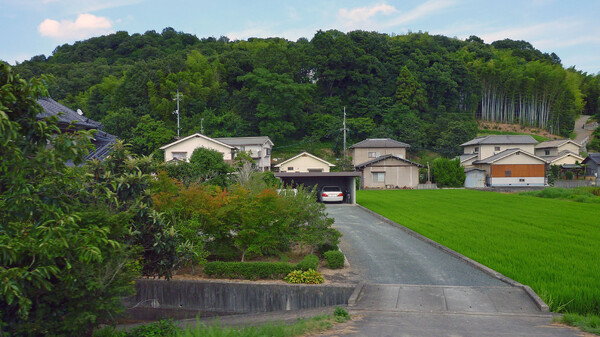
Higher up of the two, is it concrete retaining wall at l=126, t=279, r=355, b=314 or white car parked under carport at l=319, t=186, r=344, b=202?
white car parked under carport at l=319, t=186, r=344, b=202

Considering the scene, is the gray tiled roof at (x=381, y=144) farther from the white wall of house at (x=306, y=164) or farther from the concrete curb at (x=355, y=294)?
the concrete curb at (x=355, y=294)

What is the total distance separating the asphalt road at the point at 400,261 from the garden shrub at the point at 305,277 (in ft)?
3.84

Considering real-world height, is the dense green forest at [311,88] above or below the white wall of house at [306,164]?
above

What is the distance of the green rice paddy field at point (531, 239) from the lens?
7.91m

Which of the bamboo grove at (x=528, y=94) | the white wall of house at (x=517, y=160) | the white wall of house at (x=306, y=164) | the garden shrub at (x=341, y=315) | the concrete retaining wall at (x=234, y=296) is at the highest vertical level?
the bamboo grove at (x=528, y=94)

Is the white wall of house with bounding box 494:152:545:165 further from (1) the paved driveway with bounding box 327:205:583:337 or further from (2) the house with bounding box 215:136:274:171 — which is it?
(1) the paved driveway with bounding box 327:205:583:337

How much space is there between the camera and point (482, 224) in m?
16.5

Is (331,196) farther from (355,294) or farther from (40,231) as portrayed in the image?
(40,231)

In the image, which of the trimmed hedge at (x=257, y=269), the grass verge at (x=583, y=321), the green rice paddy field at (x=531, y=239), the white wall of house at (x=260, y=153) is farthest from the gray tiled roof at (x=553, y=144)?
the trimmed hedge at (x=257, y=269)

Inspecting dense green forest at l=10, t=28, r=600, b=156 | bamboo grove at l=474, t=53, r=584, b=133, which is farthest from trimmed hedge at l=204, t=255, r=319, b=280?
bamboo grove at l=474, t=53, r=584, b=133

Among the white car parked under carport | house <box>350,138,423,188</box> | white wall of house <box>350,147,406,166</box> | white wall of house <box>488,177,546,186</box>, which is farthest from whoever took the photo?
white wall of house <box>350,147,406,166</box>

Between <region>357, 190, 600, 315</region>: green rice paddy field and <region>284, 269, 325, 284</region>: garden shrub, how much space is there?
14.4 ft

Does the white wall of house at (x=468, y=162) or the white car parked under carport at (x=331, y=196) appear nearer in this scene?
the white car parked under carport at (x=331, y=196)

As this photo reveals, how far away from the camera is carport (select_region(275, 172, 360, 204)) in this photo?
83.6 feet
